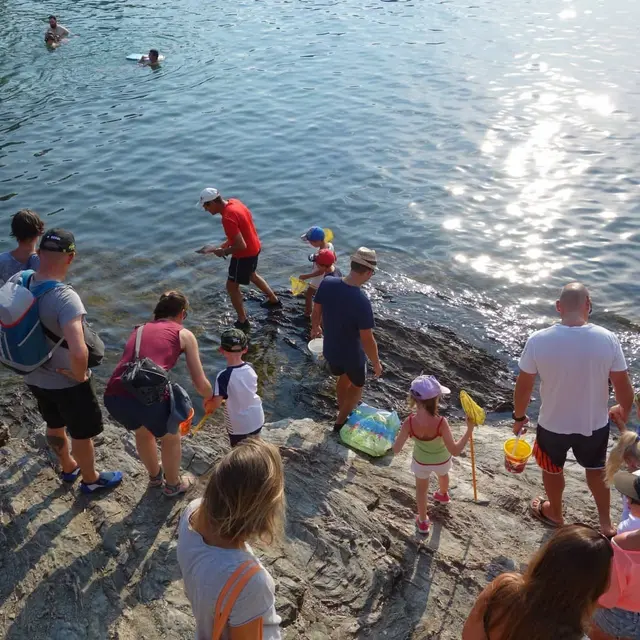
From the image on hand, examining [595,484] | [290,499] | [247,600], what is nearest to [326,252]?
[290,499]

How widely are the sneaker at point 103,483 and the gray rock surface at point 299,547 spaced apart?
80mm

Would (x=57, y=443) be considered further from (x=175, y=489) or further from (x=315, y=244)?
(x=315, y=244)

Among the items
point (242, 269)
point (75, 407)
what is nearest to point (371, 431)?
point (75, 407)

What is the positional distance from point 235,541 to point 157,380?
83.0 inches

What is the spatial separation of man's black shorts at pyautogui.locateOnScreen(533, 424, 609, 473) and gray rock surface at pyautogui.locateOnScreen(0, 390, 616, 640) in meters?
0.68

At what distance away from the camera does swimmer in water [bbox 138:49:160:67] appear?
74.8ft

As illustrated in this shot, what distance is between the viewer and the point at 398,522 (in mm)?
5750

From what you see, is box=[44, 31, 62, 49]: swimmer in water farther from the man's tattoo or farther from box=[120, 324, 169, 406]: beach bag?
box=[120, 324, 169, 406]: beach bag

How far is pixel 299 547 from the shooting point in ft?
17.4

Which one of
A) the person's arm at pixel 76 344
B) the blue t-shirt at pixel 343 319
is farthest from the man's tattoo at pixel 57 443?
the blue t-shirt at pixel 343 319

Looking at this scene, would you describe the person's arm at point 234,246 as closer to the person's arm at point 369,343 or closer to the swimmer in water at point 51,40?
the person's arm at point 369,343

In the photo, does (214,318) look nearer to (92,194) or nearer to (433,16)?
(92,194)

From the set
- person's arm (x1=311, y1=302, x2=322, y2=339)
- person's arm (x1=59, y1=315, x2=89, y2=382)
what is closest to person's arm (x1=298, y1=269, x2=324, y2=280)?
person's arm (x1=311, y1=302, x2=322, y2=339)

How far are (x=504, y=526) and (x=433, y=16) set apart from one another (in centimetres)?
2856
